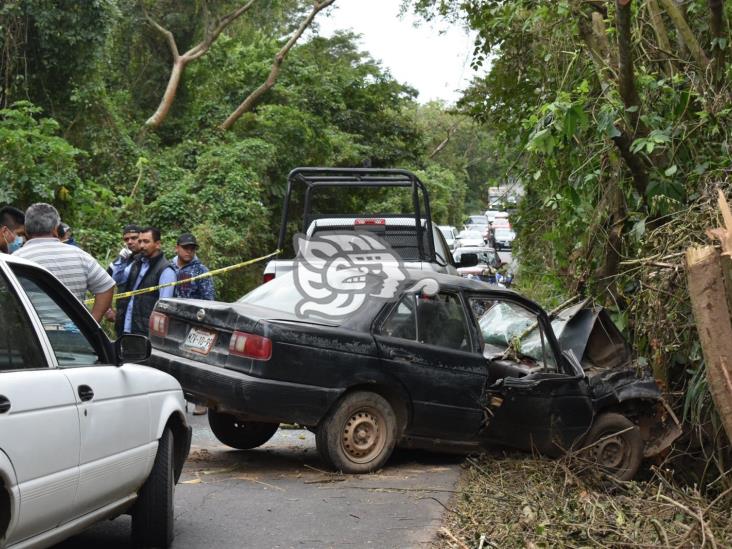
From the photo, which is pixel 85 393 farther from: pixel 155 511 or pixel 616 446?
pixel 616 446

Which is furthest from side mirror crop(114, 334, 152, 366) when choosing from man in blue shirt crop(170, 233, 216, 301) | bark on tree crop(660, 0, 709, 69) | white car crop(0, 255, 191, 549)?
bark on tree crop(660, 0, 709, 69)

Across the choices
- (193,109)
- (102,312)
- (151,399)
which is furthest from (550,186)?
(193,109)

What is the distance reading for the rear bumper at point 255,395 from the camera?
23.6 ft

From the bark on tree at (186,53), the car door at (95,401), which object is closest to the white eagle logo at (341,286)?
the car door at (95,401)

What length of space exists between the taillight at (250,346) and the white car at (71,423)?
147cm

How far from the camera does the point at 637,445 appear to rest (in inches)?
346

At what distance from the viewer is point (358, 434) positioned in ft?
25.1

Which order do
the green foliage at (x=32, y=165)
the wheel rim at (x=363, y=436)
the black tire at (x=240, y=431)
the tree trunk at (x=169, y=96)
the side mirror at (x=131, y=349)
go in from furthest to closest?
the tree trunk at (x=169, y=96)
the green foliage at (x=32, y=165)
the black tire at (x=240, y=431)
the wheel rim at (x=363, y=436)
the side mirror at (x=131, y=349)

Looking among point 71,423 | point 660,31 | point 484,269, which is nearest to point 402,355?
point 71,423

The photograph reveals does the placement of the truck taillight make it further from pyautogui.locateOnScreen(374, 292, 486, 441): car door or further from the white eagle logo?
pyautogui.locateOnScreen(374, 292, 486, 441): car door

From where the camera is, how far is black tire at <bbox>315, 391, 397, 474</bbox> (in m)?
7.48

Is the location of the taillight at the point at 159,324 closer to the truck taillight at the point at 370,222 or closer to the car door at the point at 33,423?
the car door at the point at 33,423

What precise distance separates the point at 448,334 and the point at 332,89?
73.6 feet

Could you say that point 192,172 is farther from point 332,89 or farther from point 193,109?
point 332,89
